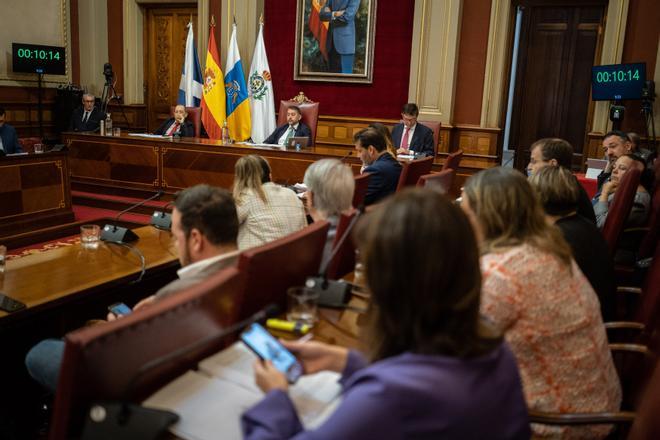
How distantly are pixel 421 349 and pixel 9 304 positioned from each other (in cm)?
154

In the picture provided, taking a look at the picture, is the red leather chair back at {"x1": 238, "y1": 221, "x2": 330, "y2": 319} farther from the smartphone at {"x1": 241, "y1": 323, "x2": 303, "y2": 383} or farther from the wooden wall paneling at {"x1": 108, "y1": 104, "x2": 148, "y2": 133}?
the wooden wall paneling at {"x1": 108, "y1": 104, "x2": 148, "y2": 133}

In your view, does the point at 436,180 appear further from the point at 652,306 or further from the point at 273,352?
the point at 273,352

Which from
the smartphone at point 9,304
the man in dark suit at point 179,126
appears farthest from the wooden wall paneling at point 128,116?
the smartphone at point 9,304

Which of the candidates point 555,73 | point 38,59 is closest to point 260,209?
point 555,73

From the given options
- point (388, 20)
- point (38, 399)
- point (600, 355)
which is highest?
point (388, 20)

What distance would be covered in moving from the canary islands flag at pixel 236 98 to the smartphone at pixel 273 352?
6514 mm

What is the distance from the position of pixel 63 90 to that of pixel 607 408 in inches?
331

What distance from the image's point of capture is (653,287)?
1.99m

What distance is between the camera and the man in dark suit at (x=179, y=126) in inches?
258

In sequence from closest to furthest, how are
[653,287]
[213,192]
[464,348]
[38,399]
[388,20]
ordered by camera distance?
[464,348] < [213,192] < [653,287] < [38,399] < [388,20]

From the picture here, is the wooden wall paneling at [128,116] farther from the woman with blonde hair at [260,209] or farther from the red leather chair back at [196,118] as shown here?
the woman with blonde hair at [260,209]

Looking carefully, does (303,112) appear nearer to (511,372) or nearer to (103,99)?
(103,99)

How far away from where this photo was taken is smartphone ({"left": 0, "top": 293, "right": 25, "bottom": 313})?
185 centimetres

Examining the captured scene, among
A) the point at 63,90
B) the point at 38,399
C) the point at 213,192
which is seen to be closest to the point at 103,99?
the point at 63,90
